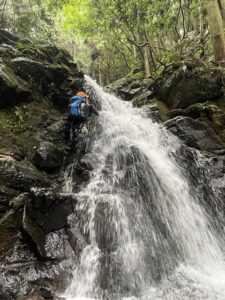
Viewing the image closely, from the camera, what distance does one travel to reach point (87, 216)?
7891 millimetres

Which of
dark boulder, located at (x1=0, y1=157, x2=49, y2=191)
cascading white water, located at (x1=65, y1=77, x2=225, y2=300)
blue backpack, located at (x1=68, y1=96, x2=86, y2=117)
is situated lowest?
cascading white water, located at (x1=65, y1=77, x2=225, y2=300)

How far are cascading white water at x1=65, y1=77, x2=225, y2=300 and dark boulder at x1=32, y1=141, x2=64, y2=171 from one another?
4.46ft

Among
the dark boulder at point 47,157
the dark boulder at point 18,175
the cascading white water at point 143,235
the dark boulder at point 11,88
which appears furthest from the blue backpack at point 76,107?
the dark boulder at point 18,175

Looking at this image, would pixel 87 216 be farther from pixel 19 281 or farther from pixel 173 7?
pixel 173 7

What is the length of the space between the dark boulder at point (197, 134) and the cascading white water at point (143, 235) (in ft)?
3.28

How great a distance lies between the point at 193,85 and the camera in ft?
44.6

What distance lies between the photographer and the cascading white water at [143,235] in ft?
21.3

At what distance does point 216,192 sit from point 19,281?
6.34 m

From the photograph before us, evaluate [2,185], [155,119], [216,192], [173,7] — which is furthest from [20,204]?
[173,7]

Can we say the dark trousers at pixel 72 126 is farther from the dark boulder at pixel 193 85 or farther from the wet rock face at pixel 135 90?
the wet rock face at pixel 135 90

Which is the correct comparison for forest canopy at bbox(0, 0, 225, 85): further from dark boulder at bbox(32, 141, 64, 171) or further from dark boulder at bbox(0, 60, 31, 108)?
dark boulder at bbox(32, 141, 64, 171)

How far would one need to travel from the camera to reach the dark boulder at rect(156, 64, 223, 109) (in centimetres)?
1348

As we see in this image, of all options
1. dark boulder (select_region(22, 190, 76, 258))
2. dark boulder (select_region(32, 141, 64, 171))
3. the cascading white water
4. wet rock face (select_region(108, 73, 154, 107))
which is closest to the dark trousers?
dark boulder (select_region(32, 141, 64, 171))

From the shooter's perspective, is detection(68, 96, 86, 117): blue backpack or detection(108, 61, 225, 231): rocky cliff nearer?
detection(108, 61, 225, 231): rocky cliff
